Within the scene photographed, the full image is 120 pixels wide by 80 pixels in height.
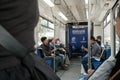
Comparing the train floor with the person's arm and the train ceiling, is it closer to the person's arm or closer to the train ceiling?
the train ceiling

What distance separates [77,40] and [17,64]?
1225 centimetres

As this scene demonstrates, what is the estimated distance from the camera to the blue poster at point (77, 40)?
41.2 feet

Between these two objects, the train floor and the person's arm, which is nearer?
the person's arm

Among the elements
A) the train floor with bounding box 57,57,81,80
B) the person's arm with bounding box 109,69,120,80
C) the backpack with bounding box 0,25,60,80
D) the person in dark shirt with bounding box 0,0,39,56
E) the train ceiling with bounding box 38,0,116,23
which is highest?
the train ceiling with bounding box 38,0,116,23

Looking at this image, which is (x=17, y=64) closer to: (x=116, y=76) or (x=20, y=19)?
(x=20, y=19)

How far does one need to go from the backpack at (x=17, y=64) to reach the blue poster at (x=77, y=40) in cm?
1179

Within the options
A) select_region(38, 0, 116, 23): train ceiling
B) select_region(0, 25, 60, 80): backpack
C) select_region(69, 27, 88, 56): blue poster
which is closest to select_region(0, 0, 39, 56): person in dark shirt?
select_region(0, 25, 60, 80): backpack

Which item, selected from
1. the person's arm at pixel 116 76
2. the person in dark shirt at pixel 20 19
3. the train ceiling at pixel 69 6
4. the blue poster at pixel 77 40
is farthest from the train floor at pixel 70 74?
the person in dark shirt at pixel 20 19

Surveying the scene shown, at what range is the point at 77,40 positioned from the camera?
42.2 ft

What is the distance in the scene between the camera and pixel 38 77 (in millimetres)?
688

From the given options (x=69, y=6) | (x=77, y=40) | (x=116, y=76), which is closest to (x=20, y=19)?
(x=116, y=76)

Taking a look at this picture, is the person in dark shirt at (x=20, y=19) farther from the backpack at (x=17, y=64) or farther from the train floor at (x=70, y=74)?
the train floor at (x=70, y=74)

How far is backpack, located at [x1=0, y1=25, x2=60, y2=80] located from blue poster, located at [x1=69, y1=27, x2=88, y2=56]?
11.8m

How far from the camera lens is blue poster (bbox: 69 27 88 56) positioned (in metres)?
12.5
